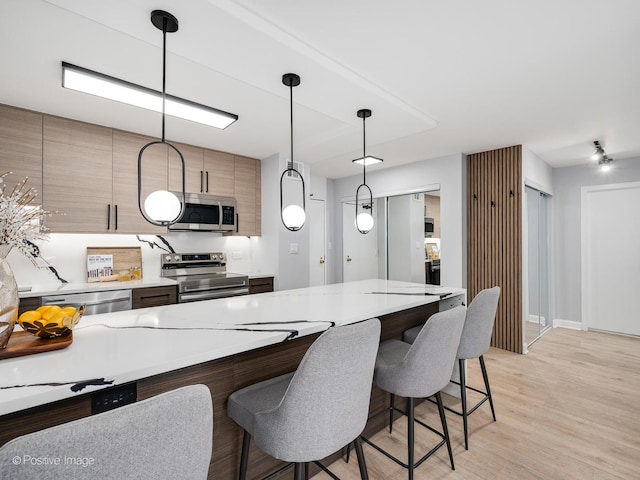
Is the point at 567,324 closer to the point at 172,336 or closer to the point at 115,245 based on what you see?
the point at 172,336

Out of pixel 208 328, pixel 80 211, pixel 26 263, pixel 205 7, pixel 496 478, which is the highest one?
pixel 205 7

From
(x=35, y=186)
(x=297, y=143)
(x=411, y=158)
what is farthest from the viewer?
(x=411, y=158)

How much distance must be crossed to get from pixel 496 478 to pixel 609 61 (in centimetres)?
262

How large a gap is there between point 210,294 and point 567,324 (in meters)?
5.14

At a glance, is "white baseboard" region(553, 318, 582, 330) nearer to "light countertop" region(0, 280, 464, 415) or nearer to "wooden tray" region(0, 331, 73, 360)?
"light countertop" region(0, 280, 464, 415)

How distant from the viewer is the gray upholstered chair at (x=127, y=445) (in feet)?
1.92

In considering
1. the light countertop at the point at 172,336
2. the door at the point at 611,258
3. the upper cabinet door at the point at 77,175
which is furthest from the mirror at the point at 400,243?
the upper cabinet door at the point at 77,175

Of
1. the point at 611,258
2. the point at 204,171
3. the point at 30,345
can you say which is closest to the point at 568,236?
the point at 611,258

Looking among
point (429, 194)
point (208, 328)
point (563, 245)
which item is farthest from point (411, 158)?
point (208, 328)

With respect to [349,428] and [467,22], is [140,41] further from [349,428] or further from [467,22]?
[349,428]

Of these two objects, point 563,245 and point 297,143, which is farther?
point 563,245

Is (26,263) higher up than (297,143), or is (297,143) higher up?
(297,143)

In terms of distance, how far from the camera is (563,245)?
4.90 m

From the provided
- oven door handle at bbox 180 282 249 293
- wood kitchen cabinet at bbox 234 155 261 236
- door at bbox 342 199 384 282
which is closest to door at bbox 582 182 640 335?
door at bbox 342 199 384 282
